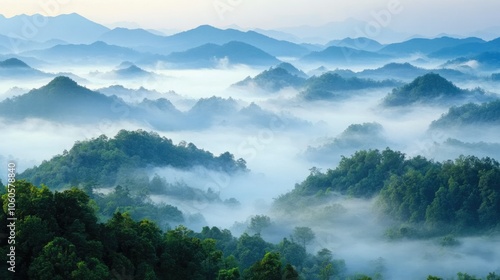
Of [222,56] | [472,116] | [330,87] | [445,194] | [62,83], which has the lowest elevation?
[445,194]

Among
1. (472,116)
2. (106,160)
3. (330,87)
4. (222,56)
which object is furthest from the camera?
(222,56)

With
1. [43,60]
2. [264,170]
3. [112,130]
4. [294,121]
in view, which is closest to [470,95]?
[294,121]

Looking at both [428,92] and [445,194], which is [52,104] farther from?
[428,92]

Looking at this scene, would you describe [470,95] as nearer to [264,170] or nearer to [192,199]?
[264,170]

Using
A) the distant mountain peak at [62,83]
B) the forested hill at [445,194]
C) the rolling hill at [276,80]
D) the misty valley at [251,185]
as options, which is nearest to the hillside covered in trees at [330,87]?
the misty valley at [251,185]

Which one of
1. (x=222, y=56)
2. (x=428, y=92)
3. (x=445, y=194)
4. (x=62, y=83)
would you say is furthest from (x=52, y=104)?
(x=222, y=56)

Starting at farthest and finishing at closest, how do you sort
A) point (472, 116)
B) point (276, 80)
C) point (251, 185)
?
point (276, 80) < point (472, 116) < point (251, 185)

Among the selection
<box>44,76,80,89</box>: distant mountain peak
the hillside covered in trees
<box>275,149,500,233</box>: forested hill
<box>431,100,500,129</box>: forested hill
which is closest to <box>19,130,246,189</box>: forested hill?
<box>275,149,500,233</box>: forested hill

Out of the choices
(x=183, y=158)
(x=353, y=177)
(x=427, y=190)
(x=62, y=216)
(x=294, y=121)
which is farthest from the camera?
(x=294, y=121)
